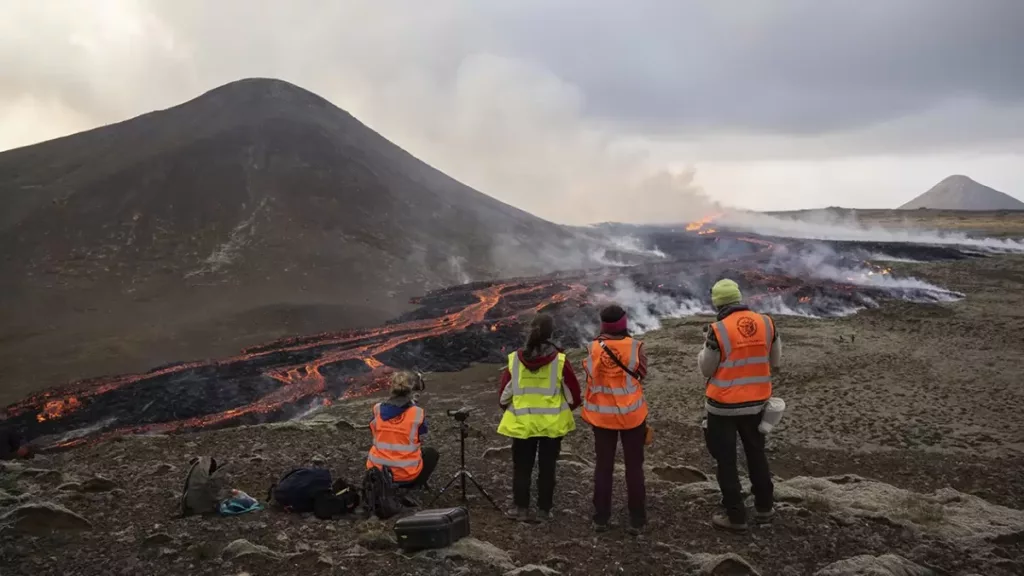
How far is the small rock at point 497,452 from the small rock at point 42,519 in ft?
17.6

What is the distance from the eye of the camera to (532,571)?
5746 millimetres

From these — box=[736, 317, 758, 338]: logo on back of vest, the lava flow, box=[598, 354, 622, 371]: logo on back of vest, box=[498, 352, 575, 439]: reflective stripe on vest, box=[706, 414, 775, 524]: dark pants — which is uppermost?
box=[736, 317, 758, 338]: logo on back of vest

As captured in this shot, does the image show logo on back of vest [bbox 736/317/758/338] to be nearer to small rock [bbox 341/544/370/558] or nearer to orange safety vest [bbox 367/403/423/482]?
orange safety vest [bbox 367/403/423/482]

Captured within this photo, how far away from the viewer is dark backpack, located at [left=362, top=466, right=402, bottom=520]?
7121 millimetres

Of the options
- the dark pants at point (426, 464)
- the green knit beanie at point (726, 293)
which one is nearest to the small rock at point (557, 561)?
the dark pants at point (426, 464)

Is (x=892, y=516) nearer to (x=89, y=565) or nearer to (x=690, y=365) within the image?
(x=89, y=565)

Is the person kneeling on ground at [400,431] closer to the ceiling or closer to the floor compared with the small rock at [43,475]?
closer to the ceiling

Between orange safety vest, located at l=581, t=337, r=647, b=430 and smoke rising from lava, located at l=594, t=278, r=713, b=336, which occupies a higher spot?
orange safety vest, located at l=581, t=337, r=647, b=430

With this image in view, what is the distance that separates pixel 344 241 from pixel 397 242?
14.1 ft

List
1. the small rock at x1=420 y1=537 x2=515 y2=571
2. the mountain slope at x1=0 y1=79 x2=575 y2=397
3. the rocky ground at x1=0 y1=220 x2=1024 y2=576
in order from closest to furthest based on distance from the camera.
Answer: the small rock at x1=420 y1=537 x2=515 y2=571 < the rocky ground at x1=0 y1=220 x2=1024 y2=576 < the mountain slope at x1=0 y1=79 x2=575 y2=397

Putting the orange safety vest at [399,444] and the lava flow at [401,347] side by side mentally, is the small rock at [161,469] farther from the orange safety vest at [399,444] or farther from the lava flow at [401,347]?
the lava flow at [401,347]

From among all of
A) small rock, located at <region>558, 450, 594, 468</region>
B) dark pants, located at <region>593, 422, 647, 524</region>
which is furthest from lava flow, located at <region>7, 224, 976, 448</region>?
dark pants, located at <region>593, 422, 647, 524</region>

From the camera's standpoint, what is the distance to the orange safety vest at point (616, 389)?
6.55 metres

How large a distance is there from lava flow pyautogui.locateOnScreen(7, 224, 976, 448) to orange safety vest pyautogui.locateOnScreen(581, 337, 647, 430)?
13103 mm
